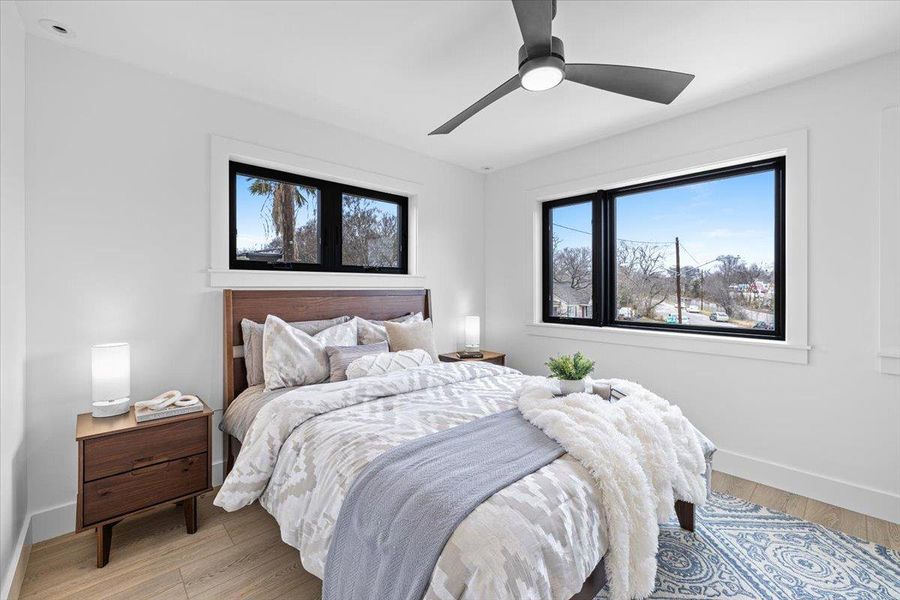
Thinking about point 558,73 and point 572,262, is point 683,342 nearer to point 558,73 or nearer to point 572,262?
point 572,262

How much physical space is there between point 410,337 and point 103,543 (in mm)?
2068

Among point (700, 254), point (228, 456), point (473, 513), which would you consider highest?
point (700, 254)

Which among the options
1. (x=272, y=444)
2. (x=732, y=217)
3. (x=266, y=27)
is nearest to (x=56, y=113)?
(x=266, y=27)

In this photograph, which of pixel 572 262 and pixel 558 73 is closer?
pixel 558 73

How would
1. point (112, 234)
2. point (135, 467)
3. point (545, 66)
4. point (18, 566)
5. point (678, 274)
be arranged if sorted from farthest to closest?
point (678, 274), point (112, 234), point (135, 467), point (18, 566), point (545, 66)

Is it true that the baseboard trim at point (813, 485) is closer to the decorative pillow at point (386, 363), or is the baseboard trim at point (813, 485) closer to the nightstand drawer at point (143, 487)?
the decorative pillow at point (386, 363)

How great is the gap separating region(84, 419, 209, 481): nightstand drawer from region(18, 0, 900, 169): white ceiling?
2077mm

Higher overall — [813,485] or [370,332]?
[370,332]

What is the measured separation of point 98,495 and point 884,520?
4212 mm

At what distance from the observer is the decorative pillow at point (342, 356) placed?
2688 millimetres

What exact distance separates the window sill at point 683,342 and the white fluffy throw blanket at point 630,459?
120 centimetres

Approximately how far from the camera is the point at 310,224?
338 cm

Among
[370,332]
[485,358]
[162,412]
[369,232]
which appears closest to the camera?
[162,412]

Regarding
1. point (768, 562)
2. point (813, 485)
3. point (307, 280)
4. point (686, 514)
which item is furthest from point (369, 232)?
point (813, 485)
